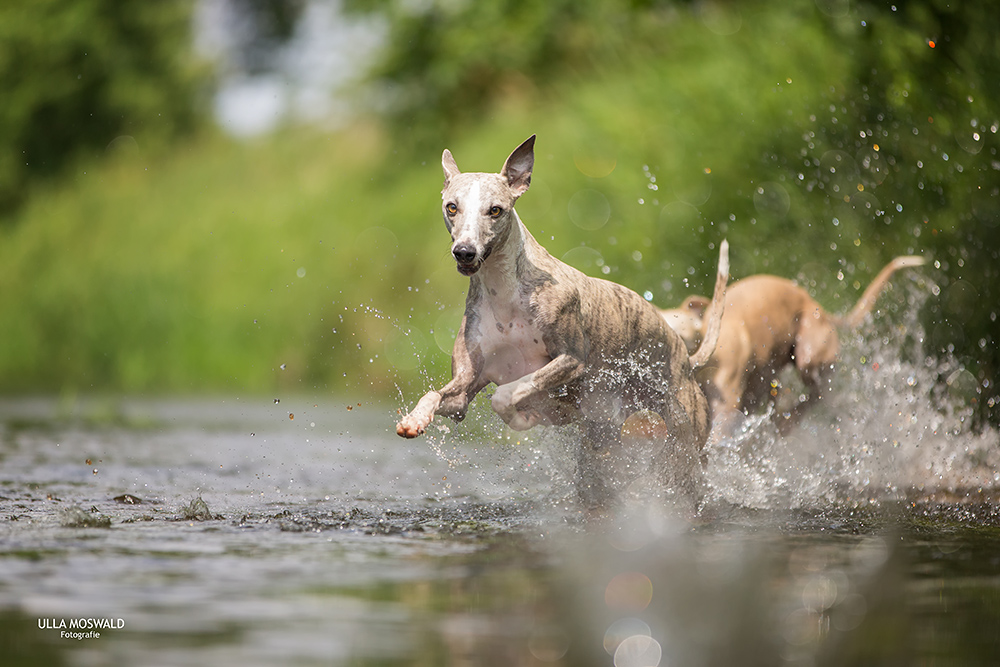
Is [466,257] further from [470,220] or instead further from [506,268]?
[506,268]

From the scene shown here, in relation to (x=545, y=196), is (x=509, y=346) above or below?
below

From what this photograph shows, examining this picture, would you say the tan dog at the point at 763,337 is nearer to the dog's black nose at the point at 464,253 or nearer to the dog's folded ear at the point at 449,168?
the dog's folded ear at the point at 449,168

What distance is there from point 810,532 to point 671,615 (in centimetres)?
217

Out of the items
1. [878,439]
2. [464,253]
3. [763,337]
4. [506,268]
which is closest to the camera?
[464,253]

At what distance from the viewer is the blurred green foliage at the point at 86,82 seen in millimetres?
22125

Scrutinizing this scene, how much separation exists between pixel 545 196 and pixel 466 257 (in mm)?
8400

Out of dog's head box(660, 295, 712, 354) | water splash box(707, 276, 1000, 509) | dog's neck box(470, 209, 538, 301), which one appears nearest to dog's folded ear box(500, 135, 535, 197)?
dog's neck box(470, 209, 538, 301)

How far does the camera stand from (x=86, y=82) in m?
23.7

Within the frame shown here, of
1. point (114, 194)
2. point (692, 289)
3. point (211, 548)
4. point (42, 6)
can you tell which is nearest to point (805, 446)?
point (692, 289)

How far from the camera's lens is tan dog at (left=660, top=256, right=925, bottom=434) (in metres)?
6.91

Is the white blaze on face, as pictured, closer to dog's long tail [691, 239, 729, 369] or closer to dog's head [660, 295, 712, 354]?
dog's long tail [691, 239, 729, 369]

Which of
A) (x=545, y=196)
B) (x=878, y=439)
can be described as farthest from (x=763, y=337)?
(x=545, y=196)

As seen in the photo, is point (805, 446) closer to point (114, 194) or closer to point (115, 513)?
point (115, 513)

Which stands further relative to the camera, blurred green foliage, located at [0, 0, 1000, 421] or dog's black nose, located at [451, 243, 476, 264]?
blurred green foliage, located at [0, 0, 1000, 421]
